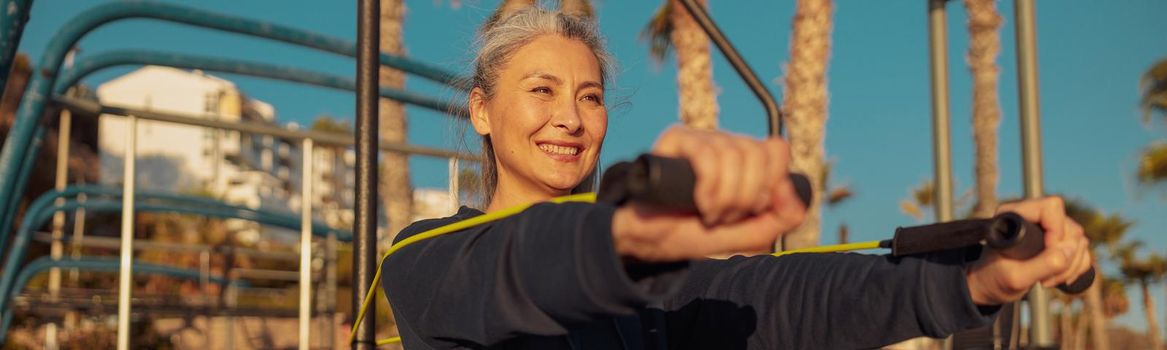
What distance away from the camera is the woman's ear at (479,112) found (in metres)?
1.92

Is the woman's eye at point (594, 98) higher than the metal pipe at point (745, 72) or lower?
lower

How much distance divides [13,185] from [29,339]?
6956 mm

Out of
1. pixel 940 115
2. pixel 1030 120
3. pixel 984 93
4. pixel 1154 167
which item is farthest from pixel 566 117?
pixel 1154 167

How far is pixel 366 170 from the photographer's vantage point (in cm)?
189

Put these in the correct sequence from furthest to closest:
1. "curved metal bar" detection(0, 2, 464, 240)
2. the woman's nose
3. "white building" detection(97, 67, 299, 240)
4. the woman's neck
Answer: "white building" detection(97, 67, 299, 240) → "curved metal bar" detection(0, 2, 464, 240) → the woman's neck → the woman's nose

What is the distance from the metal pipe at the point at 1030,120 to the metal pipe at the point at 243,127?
1.48m

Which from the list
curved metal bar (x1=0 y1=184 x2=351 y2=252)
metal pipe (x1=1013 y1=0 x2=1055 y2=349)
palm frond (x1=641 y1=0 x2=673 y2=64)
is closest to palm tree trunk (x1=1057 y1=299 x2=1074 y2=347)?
palm frond (x1=641 y1=0 x2=673 y2=64)

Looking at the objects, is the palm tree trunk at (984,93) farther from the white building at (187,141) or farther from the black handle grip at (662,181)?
the white building at (187,141)

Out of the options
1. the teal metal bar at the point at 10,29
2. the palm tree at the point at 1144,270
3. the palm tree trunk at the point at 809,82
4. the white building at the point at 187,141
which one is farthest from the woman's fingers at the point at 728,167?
the white building at the point at 187,141

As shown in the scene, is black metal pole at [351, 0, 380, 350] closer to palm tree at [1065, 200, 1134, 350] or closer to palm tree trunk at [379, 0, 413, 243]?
palm tree trunk at [379, 0, 413, 243]

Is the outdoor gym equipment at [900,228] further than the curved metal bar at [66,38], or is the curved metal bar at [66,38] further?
the curved metal bar at [66,38]

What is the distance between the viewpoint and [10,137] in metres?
3.15

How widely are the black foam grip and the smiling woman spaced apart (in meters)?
0.01

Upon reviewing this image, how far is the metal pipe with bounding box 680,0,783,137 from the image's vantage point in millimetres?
2959
